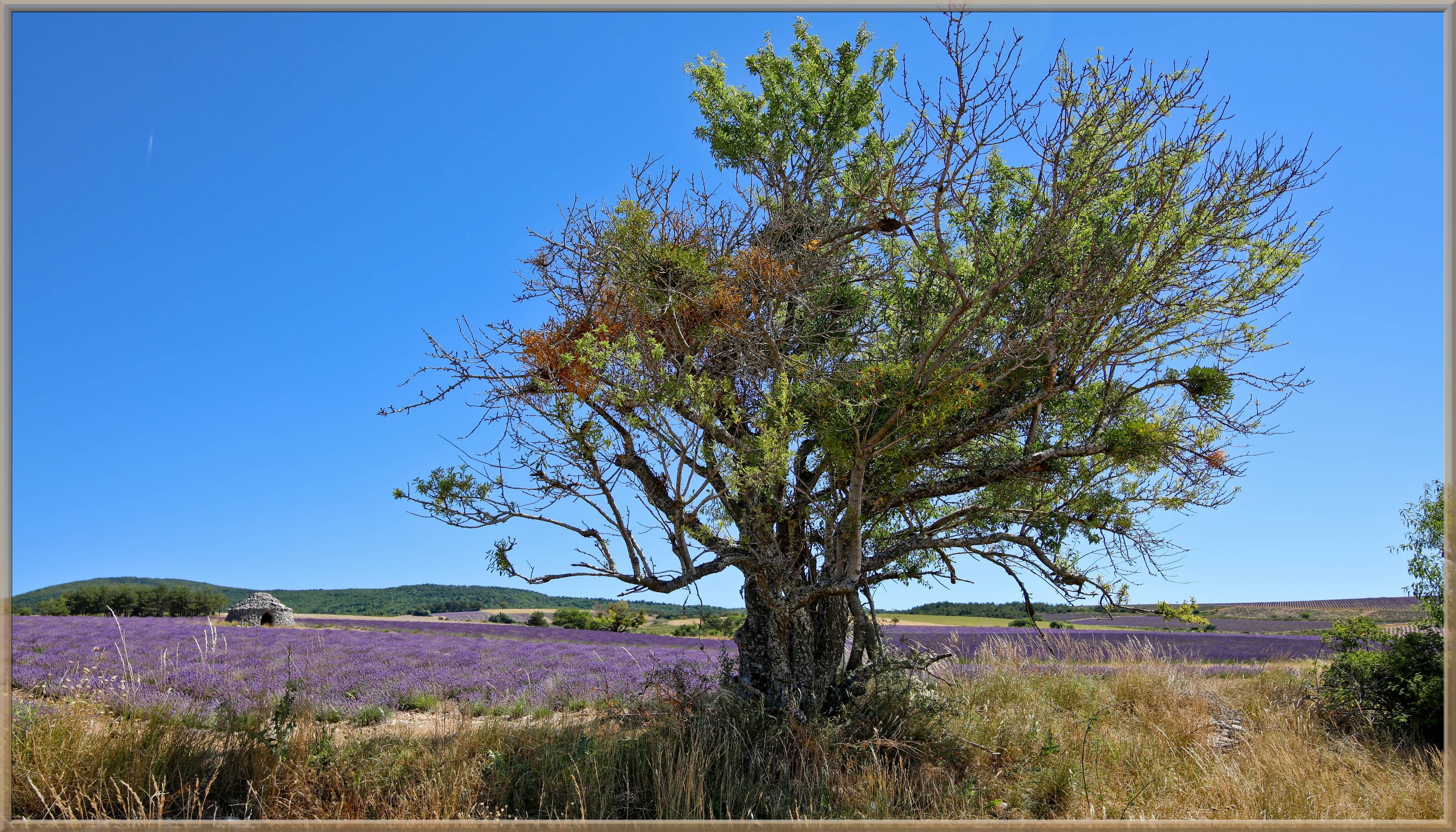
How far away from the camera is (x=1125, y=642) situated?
1523 centimetres

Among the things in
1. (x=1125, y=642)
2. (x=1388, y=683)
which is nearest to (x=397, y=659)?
(x=1125, y=642)

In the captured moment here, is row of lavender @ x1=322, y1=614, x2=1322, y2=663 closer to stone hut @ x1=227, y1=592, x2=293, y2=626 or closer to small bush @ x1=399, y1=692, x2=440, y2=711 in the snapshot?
stone hut @ x1=227, y1=592, x2=293, y2=626

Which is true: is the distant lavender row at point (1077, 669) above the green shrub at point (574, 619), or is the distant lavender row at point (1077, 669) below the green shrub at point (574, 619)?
above

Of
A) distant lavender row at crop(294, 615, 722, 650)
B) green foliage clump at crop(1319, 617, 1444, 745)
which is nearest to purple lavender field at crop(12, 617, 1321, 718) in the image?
distant lavender row at crop(294, 615, 722, 650)

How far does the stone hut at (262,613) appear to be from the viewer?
23.8 m

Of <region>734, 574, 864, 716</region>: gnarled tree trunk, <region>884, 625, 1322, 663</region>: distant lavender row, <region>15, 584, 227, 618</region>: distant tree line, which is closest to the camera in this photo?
<region>734, 574, 864, 716</region>: gnarled tree trunk

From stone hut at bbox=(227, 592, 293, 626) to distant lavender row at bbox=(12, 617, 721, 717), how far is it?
4490 mm

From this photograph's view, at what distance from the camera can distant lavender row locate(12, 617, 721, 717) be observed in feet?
30.5

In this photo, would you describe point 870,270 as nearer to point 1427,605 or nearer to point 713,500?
point 713,500

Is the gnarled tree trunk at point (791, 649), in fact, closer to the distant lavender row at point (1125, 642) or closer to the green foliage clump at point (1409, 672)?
the distant lavender row at point (1125, 642)

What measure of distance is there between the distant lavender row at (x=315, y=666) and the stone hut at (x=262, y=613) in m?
4.49

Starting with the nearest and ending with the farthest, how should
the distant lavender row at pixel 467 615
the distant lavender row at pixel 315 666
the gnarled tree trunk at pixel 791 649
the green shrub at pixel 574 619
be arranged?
the gnarled tree trunk at pixel 791 649, the distant lavender row at pixel 315 666, the green shrub at pixel 574 619, the distant lavender row at pixel 467 615

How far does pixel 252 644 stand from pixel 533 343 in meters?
12.7

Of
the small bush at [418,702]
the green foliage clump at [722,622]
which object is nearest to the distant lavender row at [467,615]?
the green foliage clump at [722,622]
